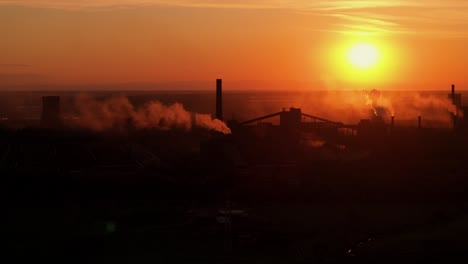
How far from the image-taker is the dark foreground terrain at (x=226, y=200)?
1738 cm

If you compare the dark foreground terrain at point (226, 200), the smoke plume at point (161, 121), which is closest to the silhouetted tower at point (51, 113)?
→ the smoke plume at point (161, 121)

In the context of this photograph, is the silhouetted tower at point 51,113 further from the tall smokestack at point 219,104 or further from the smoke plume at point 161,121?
the tall smokestack at point 219,104

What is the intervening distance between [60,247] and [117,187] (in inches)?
270

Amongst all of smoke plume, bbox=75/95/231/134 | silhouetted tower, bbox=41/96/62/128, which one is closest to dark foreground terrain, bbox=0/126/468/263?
smoke plume, bbox=75/95/231/134

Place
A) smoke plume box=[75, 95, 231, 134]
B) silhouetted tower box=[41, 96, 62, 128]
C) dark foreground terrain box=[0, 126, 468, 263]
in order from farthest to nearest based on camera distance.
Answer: silhouetted tower box=[41, 96, 62, 128] → smoke plume box=[75, 95, 231, 134] → dark foreground terrain box=[0, 126, 468, 263]

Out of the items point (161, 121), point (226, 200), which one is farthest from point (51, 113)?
point (226, 200)

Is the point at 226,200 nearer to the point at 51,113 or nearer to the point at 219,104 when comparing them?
the point at 219,104

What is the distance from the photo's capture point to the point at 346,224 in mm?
20516

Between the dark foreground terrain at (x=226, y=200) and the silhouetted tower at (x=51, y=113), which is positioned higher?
the silhouetted tower at (x=51, y=113)

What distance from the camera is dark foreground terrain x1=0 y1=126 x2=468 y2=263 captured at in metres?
17.4

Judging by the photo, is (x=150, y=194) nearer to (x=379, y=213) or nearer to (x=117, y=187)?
(x=117, y=187)

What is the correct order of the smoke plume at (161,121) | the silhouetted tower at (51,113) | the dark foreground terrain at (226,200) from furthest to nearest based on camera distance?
1. the silhouetted tower at (51,113)
2. the smoke plume at (161,121)
3. the dark foreground terrain at (226,200)

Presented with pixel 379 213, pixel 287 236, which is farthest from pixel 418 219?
pixel 287 236

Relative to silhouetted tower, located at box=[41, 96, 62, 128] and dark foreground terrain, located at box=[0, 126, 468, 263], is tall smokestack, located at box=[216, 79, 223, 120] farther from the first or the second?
silhouetted tower, located at box=[41, 96, 62, 128]
